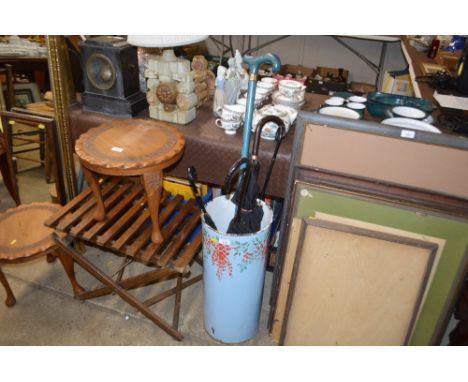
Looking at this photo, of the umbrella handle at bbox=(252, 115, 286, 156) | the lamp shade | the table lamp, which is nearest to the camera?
the umbrella handle at bbox=(252, 115, 286, 156)

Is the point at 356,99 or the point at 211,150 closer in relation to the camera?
the point at 211,150

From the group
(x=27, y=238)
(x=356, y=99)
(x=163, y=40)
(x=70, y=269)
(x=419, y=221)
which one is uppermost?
(x=163, y=40)

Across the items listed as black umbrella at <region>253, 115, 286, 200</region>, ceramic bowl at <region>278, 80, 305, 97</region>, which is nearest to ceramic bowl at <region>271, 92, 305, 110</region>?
ceramic bowl at <region>278, 80, 305, 97</region>

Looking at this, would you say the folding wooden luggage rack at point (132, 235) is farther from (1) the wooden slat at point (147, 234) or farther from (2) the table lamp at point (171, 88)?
(2) the table lamp at point (171, 88)

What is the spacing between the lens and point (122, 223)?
2.00m

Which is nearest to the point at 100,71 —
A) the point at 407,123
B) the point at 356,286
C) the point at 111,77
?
the point at 111,77

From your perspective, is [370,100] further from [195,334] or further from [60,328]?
[60,328]

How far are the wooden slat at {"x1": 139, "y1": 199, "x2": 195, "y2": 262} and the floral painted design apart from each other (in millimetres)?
259

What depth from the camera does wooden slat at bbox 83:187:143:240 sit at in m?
1.93

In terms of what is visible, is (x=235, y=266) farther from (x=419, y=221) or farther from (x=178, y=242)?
(x=419, y=221)

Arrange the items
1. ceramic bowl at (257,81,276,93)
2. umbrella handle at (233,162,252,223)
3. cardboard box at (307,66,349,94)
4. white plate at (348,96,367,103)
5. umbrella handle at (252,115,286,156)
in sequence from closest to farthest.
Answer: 1. umbrella handle at (233,162,252,223)
2. umbrella handle at (252,115,286,156)
3. white plate at (348,96,367,103)
4. ceramic bowl at (257,81,276,93)
5. cardboard box at (307,66,349,94)

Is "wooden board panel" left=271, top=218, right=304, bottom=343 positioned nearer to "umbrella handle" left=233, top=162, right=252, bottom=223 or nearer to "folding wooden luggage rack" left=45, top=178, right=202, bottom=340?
"umbrella handle" left=233, top=162, right=252, bottom=223

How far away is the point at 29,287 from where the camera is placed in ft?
7.80

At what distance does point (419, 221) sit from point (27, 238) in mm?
1933
